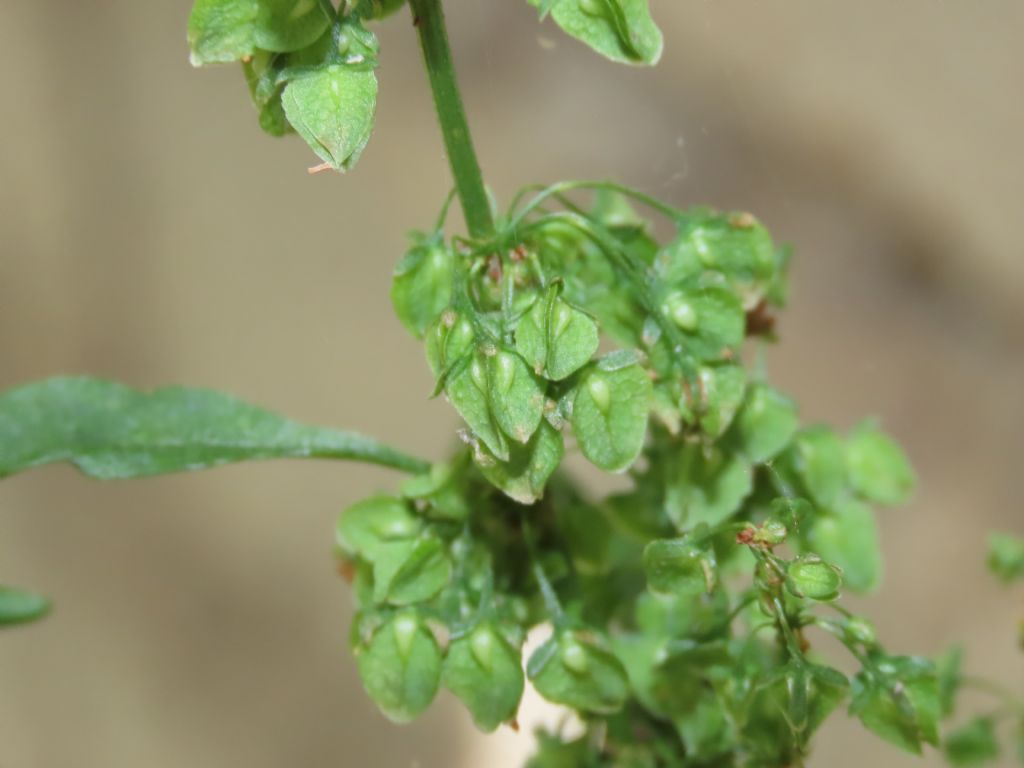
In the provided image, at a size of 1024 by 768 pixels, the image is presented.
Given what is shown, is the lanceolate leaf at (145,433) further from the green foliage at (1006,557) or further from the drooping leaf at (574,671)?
the green foliage at (1006,557)

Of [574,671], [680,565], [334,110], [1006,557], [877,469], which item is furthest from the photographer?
[1006,557]

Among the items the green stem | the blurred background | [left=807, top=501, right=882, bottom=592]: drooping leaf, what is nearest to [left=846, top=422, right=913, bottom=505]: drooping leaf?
[left=807, top=501, right=882, bottom=592]: drooping leaf

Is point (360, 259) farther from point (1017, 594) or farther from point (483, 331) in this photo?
point (483, 331)

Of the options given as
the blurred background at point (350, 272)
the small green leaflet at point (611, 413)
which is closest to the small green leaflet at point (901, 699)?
the small green leaflet at point (611, 413)

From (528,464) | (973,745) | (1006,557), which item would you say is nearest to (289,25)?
(528,464)

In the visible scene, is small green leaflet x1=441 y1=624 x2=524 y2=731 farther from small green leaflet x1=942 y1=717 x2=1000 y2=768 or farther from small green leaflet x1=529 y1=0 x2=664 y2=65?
small green leaflet x1=942 y1=717 x2=1000 y2=768

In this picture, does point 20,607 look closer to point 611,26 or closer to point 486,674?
point 486,674
